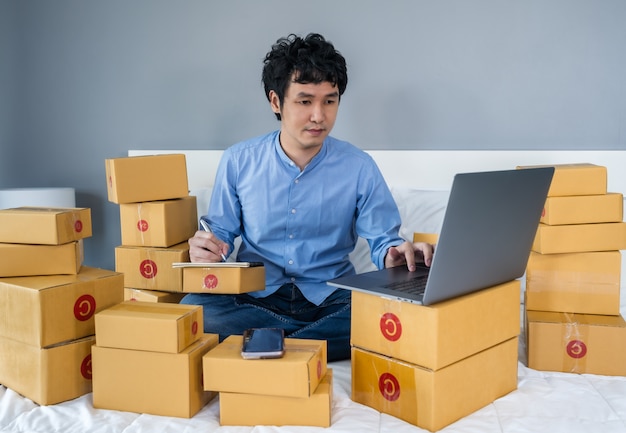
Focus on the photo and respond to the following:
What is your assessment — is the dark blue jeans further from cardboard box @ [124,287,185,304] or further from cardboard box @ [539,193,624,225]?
cardboard box @ [539,193,624,225]

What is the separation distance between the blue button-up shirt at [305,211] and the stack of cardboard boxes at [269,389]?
569 mm

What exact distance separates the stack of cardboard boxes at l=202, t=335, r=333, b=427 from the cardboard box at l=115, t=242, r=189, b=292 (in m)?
0.65

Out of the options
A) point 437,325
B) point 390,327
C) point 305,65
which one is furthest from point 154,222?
point 437,325

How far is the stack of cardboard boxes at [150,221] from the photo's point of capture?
6.02 feet

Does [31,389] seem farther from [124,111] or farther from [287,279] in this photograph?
[124,111]

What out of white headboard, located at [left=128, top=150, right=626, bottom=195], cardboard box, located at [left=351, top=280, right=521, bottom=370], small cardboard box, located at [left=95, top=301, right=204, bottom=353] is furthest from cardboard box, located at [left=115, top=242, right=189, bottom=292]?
white headboard, located at [left=128, top=150, right=626, bottom=195]

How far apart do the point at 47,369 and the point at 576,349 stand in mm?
1260

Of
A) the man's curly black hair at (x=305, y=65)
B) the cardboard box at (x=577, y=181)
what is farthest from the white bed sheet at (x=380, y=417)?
the man's curly black hair at (x=305, y=65)

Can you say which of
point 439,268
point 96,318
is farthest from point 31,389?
point 439,268

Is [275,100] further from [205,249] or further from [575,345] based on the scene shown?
[575,345]

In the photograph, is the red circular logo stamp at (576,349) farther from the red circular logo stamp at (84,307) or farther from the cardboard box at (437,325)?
the red circular logo stamp at (84,307)

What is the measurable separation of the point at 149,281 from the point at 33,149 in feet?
4.01

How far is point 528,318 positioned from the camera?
5.12 ft

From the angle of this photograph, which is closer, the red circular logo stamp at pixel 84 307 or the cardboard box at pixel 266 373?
the cardboard box at pixel 266 373
